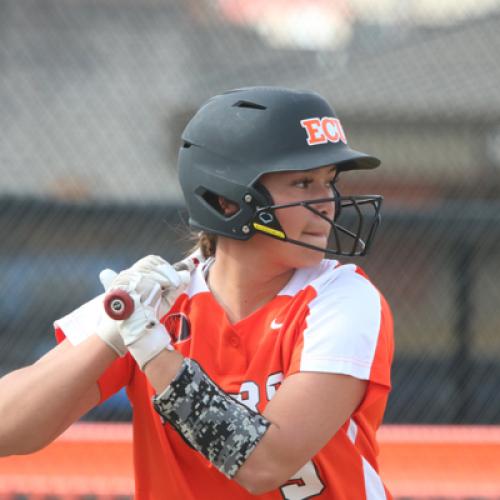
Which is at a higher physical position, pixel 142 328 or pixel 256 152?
pixel 256 152

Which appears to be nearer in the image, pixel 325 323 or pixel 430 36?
pixel 325 323

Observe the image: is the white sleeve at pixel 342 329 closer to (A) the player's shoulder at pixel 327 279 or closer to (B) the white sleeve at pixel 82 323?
(A) the player's shoulder at pixel 327 279

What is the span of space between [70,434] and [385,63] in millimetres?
2579

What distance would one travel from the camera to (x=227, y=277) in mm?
2363

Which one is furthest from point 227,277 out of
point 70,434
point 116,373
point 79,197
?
point 79,197

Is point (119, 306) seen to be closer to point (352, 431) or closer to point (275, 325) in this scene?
point (275, 325)

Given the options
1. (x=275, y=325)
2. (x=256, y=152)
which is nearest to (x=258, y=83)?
(x=256, y=152)

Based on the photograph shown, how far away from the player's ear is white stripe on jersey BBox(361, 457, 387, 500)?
2.12 feet

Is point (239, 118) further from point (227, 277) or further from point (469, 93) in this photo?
point (469, 93)

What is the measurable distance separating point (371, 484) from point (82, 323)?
0.76 meters

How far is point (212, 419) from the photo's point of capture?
1963 mm

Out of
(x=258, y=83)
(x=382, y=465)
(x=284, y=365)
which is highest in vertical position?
(x=284, y=365)

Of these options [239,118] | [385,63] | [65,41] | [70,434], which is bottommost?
[70,434]

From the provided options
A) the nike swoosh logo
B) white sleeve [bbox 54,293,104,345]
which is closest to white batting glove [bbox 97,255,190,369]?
white sleeve [bbox 54,293,104,345]
